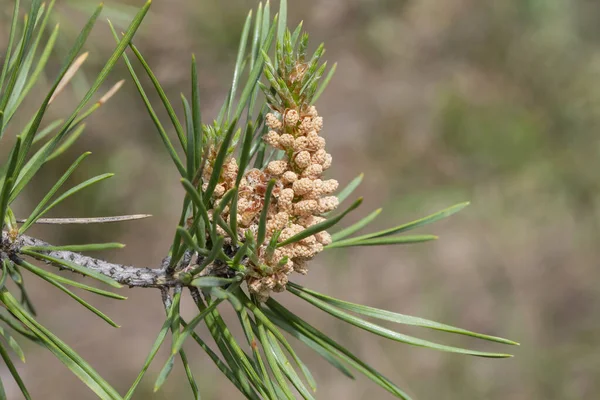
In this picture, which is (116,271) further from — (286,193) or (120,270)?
(286,193)

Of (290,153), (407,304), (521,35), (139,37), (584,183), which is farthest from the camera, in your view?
(521,35)

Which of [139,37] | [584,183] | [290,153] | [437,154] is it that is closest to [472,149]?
[437,154]

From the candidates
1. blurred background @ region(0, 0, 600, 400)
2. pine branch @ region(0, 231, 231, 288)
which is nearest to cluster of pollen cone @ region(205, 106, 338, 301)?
pine branch @ region(0, 231, 231, 288)

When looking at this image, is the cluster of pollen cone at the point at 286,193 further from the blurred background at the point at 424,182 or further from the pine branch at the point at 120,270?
the blurred background at the point at 424,182

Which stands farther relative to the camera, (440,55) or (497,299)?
(440,55)

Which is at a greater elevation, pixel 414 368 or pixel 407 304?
pixel 407 304

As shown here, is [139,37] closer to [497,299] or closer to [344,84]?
[344,84]
